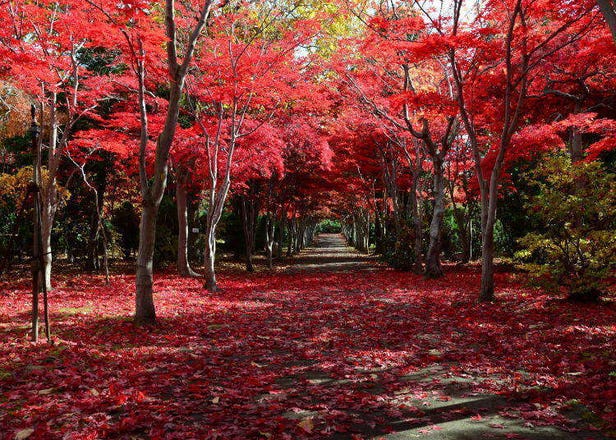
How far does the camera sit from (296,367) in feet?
18.9

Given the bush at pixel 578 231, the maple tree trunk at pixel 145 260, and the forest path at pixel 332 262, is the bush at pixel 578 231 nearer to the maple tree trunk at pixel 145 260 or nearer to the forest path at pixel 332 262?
the maple tree trunk at pixel 145 260

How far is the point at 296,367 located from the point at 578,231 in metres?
6.38

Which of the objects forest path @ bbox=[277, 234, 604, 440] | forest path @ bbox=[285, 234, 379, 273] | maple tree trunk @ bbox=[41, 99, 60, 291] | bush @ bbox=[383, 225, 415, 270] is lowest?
forest path @ bbox=[277, 234, 604, 440]

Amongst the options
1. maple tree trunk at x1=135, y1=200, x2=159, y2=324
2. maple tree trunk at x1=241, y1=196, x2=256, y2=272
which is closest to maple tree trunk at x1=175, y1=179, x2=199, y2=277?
maple tree trunk at x1=241, y1=196, x2=256, y2=272

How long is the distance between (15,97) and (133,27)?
15.5 m

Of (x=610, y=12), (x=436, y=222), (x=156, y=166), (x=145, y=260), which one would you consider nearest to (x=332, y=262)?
(x=436, y=222)

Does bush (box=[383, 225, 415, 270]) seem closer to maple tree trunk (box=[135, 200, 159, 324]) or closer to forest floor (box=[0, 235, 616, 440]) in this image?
forest floor (box=[0, 235, 616, 440])

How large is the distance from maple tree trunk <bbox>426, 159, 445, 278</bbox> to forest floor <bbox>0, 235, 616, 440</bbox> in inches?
197

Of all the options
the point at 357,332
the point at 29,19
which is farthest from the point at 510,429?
the point at 29,19

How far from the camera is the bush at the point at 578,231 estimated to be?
28.1 ft

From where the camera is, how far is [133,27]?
26.3ft

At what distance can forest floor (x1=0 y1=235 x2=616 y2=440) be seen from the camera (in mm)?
3799

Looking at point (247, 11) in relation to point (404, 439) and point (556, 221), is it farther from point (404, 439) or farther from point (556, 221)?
point (404, 439)

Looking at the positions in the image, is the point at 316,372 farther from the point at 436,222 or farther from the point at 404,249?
the point at 404,249
